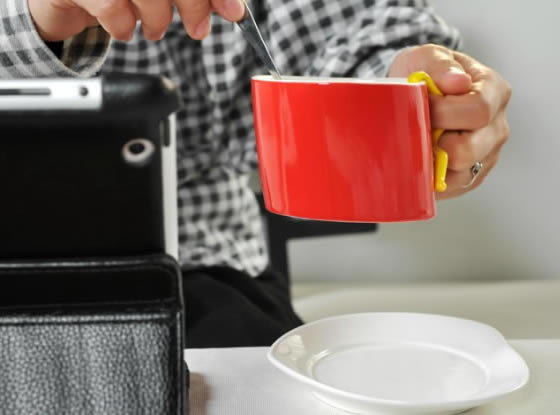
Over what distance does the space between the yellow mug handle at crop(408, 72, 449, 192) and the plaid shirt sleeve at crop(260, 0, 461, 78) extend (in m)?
0.31

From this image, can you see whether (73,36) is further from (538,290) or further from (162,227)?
(538,290)

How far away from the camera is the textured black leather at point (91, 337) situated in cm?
37

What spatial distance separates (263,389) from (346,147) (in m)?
0.15

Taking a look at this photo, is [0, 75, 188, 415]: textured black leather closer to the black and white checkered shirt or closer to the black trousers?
the black trousers

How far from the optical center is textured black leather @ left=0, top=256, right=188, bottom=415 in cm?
37

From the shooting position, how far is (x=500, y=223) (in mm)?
1283


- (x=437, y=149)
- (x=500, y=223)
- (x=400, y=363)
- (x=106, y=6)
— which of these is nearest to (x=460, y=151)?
(x=437, y=149)

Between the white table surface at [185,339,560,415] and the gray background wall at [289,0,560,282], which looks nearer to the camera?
the white table surface at [185,339,560,415]

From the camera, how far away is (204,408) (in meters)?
0.44

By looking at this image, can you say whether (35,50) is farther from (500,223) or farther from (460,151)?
(500,223)

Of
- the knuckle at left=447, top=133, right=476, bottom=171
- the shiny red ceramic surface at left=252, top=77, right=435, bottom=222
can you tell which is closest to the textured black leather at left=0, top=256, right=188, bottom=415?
the shiny red ceramic surface at left=252, top=77, right=435, bottom=222

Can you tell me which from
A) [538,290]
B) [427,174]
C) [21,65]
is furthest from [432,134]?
[538,290]

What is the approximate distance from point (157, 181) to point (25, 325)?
3.7 inches

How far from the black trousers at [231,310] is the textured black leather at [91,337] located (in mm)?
286
